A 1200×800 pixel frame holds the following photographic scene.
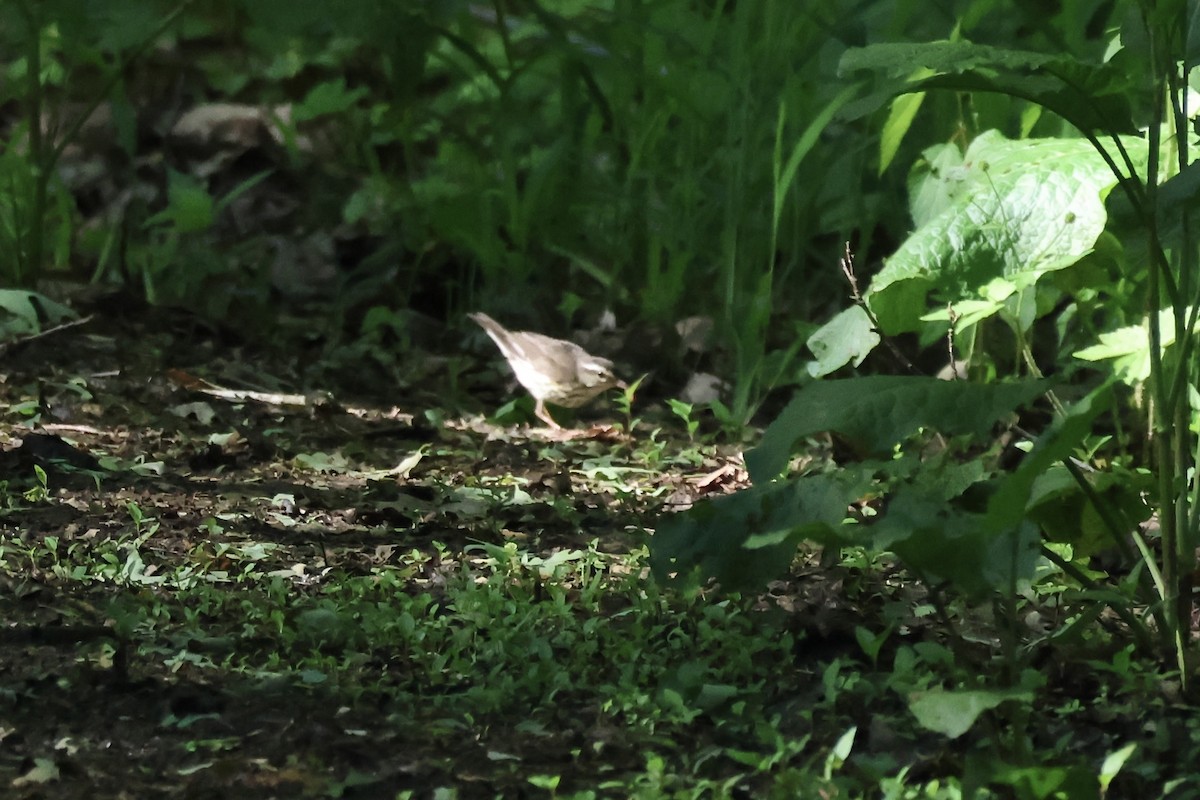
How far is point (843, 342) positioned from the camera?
8.13 ft

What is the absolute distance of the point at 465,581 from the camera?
2285 mm

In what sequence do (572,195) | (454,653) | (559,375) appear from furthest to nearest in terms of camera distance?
1. (572,195)
2. (559,375)
3. (454,653)

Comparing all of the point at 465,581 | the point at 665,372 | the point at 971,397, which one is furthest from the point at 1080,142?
the point at 665,372

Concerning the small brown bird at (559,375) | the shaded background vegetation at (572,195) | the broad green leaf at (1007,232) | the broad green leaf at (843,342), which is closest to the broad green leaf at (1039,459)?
the broad green leaf at (1007,232)

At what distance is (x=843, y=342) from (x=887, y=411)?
647 millimetres

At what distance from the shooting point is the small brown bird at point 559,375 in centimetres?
334

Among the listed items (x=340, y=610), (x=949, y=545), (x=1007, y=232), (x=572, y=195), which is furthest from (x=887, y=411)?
(x=572, y=195)

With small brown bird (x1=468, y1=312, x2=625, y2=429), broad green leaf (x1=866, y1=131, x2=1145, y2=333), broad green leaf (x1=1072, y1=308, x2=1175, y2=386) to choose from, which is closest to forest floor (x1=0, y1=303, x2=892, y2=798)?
small brown bird (x1=468, y1=312, x2=625, y2=429)

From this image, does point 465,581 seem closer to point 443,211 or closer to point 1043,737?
point 1043,737

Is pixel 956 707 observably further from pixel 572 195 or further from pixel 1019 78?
pixel 572 195

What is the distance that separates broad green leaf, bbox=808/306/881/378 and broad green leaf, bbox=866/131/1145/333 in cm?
8

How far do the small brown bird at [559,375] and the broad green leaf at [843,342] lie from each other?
0.89m

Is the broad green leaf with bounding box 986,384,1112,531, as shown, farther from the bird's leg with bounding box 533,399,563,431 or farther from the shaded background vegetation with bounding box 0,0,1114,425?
the bird's leg with bounding box 533,399,563,431

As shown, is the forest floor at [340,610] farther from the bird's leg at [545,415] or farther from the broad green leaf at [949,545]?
the broad green leaf at [949,545]
